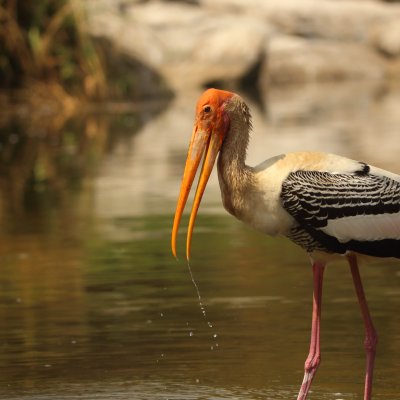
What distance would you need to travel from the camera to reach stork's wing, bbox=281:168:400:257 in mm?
5957

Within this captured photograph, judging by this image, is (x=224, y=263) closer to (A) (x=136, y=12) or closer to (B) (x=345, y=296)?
(B) (x=345, y=296)

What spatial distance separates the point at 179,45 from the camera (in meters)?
27.4

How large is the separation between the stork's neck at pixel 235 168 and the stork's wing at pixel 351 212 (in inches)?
6.8

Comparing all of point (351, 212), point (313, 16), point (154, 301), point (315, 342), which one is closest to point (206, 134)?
point (351, 212)

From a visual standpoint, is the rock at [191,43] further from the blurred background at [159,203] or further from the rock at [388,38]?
the rock at [388,38]

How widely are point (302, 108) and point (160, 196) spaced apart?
34.1 feet

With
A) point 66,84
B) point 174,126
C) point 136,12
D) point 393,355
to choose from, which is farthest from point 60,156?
point 136,12

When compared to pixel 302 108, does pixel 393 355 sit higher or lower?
higher

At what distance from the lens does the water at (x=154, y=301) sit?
635cm

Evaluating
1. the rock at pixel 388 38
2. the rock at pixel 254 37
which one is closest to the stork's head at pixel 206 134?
the rock at pixel 254 37

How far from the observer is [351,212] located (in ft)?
19.6

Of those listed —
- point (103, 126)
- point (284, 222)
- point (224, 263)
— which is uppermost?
point (284, 222)

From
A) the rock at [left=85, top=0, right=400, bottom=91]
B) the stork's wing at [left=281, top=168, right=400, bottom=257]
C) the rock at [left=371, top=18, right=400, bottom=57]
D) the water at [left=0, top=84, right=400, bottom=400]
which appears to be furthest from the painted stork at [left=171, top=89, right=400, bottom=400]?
the rock at [left=371, top=18, right=400, bottom=57]

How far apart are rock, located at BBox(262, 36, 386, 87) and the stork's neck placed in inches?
865
